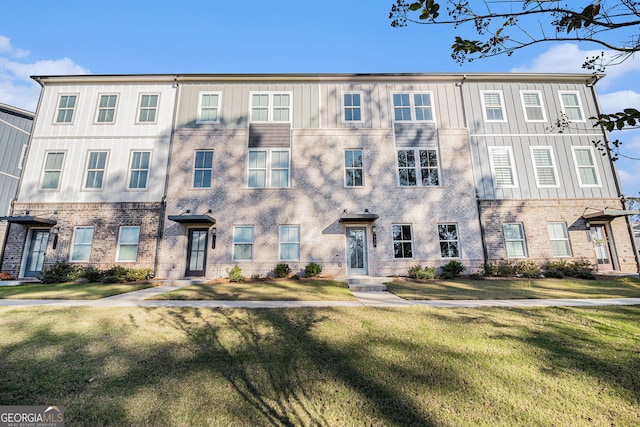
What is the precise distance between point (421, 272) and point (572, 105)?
13200 millimetres

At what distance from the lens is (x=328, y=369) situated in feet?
11.3

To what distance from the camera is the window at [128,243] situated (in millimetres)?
13016

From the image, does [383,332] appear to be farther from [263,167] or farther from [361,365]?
[263,167]

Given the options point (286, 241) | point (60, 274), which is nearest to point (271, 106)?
point (286, 241)

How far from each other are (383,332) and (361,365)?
4.26 ft

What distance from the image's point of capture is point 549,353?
12.6 ft

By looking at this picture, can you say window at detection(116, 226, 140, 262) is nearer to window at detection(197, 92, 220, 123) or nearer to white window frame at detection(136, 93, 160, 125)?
white window frame at detection(136, 93, 160, 125)

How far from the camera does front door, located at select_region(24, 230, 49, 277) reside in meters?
12.9

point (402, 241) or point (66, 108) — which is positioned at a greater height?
point (66, 108)

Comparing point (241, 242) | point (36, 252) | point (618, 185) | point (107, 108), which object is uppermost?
point (107, 108)

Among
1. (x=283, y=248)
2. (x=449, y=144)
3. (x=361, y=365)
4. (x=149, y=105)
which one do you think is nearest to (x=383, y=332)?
(x=361, y=365)

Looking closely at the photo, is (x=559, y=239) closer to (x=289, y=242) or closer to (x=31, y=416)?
(x=289, y=242)

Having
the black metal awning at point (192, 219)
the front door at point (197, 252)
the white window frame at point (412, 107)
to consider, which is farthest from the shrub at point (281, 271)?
the white window frame at point (412, 107)

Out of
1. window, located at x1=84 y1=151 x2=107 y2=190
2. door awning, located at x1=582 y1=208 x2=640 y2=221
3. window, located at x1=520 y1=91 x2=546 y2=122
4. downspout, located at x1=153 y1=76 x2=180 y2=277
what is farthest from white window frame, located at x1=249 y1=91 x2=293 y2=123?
door awning, located at x1=582 y1=208 x2=640 y2=221
